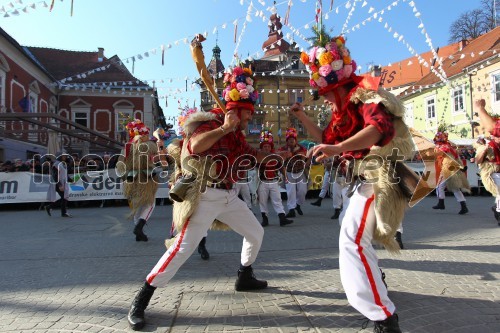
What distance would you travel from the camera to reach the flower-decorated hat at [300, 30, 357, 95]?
2.83 metres

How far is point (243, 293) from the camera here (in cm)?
353

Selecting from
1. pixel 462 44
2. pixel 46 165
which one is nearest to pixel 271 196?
pixel 46 165

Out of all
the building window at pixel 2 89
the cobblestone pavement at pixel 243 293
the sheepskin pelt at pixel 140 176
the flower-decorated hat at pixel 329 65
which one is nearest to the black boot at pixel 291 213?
the cobblestone pavement at pixel 243 293

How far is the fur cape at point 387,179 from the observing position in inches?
99.9

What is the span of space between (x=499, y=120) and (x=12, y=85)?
28.4 meters

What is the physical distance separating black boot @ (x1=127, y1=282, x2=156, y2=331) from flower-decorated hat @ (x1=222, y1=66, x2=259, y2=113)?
158 centimetres

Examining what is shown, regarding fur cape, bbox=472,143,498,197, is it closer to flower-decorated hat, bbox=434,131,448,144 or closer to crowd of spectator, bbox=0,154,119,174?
flower-decorated hat, bbox=434,131,448,144

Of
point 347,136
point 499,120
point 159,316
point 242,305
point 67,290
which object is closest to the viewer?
point 347,136

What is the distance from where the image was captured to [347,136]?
2.74m

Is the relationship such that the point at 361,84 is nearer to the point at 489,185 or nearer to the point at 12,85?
the point at 489,185

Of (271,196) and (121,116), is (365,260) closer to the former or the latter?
(271,196)

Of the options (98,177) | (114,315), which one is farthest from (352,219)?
(98,177)

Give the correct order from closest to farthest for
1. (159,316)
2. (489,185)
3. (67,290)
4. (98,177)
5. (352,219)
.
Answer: (352,219)
(159,316)
(67,290)
(489,185)
(98,177)

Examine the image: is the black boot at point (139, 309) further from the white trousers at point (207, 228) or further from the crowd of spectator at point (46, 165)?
the crowd of spectator at point (46, 165)
